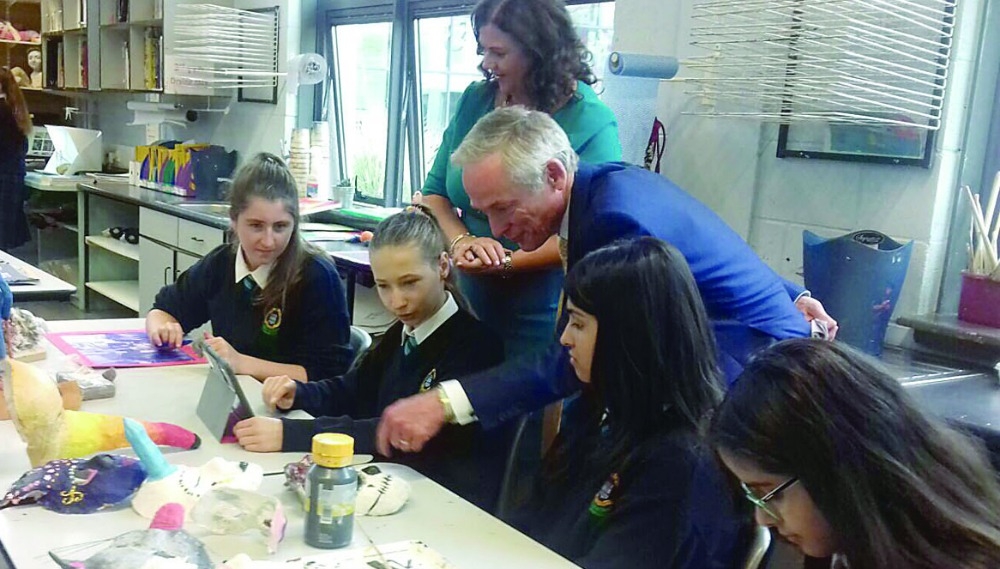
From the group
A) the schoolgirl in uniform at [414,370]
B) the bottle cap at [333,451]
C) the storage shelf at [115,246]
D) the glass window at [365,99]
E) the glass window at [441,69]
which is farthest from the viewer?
the storage shelf at [115,246]

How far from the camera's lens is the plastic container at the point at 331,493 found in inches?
43.4

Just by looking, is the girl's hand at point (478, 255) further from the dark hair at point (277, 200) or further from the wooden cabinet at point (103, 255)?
the wooden cabinet at point (103, 255)

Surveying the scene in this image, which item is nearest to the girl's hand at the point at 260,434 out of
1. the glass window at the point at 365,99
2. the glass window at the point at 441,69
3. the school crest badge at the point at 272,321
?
the school crest badge at the point at 272,321

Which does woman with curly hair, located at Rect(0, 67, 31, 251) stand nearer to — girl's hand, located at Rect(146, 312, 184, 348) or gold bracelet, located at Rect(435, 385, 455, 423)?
girl's hand, located at Rect(146, 312, 184, 348)

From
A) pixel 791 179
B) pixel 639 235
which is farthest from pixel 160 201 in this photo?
pixel 639 235

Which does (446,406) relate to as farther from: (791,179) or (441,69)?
(441,69)

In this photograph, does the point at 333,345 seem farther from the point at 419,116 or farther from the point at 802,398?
the point at 419,116

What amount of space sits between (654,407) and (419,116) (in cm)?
309

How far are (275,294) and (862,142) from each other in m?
1.39

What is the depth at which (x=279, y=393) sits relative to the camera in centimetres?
169

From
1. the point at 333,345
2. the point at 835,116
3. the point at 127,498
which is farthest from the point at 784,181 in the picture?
the point at 127,498

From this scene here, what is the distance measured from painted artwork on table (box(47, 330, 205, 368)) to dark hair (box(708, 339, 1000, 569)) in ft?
4.44

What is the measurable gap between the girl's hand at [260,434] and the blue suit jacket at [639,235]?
311mm

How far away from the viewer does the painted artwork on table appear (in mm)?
1897
